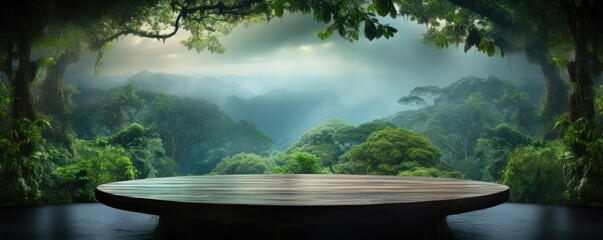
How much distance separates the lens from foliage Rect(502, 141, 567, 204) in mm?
6910

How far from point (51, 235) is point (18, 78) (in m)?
3.83

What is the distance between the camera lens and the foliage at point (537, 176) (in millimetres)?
6910

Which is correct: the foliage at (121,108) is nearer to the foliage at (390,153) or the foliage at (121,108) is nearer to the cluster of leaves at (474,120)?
the foliage at (390,153)

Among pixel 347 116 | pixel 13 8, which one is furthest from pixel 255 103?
pixel 13 8

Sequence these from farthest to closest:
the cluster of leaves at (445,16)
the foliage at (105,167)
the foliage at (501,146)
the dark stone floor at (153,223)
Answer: the foliage at (501,146)
the cluster of leaves at (445,16)
the foliage at (105,167)
the dark stone floor at (153,223)

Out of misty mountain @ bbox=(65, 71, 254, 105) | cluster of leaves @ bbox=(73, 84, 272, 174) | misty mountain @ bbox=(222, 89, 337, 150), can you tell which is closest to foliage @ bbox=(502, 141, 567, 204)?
cluster of leaves @ bbox=(73, 84, 272, 174)

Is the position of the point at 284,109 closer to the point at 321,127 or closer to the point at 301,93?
the point at 301,93

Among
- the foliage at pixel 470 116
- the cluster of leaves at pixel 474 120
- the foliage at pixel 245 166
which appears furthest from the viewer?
the foliage at pixel 470 116

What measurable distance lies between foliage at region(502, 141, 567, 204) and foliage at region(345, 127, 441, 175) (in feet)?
6.86

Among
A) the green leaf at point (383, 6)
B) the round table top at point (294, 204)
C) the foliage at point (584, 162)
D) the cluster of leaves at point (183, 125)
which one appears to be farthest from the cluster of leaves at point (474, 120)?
the green leaf at point (383, 6)

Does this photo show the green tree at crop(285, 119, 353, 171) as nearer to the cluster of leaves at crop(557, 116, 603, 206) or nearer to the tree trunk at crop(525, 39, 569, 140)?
the tree trunk at crop(525, 39, 569, 140)

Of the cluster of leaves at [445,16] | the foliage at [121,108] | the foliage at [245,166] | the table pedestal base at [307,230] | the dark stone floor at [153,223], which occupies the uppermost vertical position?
the cluster of leaves at [445,16]

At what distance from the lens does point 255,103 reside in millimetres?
25703

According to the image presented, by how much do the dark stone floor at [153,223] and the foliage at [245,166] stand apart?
28.3ft
